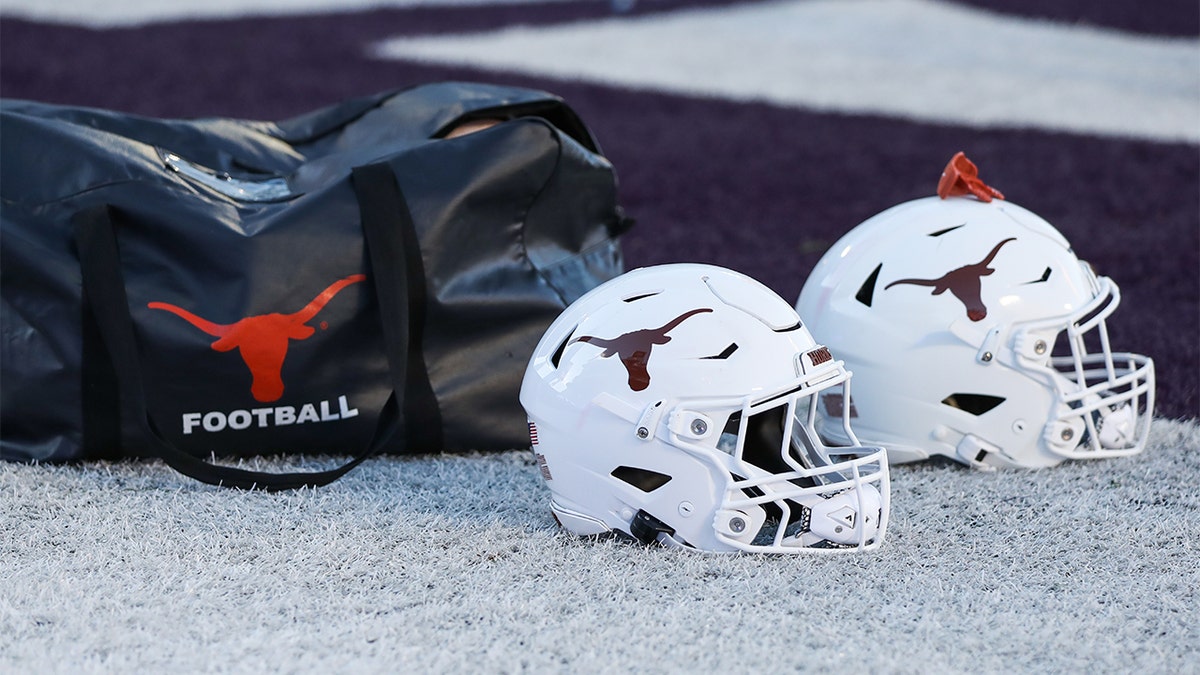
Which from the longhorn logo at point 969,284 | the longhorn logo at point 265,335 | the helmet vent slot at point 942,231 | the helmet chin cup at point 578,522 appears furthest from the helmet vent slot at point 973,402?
the longhorn logo at point 265,335

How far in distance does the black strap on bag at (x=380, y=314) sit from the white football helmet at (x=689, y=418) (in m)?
0.29

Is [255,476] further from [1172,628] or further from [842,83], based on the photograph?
[842,83]

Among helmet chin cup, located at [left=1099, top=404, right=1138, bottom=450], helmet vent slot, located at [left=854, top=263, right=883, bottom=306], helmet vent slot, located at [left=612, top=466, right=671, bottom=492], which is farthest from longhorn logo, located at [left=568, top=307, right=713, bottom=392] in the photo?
helmet chin cup, located at [left=1099, top=404, right=1138, bottom=450]

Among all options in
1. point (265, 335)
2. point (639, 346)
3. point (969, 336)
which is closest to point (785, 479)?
point (639, 346)

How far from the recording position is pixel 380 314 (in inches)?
72.3

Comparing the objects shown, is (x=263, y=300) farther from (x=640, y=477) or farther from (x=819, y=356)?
(x=819, y=356)

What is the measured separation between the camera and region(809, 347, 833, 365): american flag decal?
154 centimetres

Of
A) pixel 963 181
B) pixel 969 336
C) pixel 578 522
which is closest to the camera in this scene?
pixel 578 522

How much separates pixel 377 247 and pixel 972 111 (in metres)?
3.10

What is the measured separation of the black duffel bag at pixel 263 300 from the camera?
1790mm

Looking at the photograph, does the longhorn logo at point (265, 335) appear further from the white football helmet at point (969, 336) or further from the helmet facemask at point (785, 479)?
the white football helmet at point (969, 336)

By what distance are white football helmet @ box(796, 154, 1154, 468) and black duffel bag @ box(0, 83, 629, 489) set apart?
1.56 ft

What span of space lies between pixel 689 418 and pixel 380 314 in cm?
55

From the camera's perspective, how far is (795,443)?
1.60 metres
